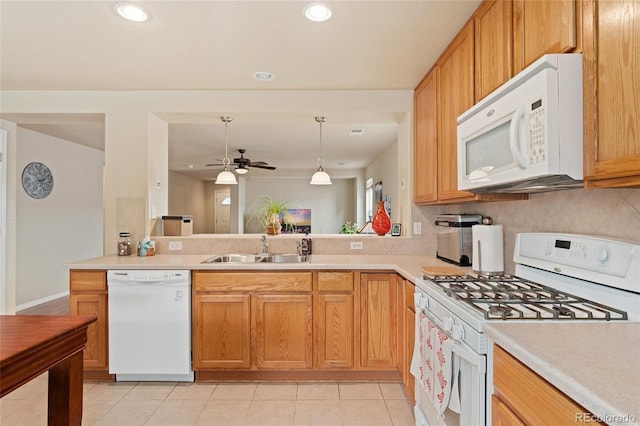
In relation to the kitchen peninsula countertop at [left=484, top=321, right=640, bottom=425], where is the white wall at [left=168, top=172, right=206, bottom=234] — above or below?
above

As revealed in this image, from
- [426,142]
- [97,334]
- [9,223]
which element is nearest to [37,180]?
[9,223]

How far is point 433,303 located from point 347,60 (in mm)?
1712

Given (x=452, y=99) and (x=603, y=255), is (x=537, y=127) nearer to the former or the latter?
(x=603, y=255)

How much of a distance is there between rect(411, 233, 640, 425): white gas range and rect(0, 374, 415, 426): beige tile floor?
50 cm

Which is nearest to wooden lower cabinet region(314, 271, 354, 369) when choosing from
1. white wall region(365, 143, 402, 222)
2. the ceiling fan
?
white wall region(365, 143, 402, 222)

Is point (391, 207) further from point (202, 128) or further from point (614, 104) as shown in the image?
point (614, 104)

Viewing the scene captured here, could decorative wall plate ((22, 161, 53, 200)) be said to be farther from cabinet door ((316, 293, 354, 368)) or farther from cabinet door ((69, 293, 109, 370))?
cabinet door ((316, 293, 354, 368))

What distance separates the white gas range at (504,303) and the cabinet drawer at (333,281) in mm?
752

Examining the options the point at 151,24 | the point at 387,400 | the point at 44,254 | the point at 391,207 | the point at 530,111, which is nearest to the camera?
the point at 530,111

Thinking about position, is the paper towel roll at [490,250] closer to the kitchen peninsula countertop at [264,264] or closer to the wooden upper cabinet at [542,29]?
the kitchen peninsula countertop at [264,264]

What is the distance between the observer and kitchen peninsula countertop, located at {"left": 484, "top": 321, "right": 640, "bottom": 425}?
654mm

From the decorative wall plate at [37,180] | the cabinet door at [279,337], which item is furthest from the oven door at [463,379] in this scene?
the decorative wall plate at [37,180]

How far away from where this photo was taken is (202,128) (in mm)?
4727

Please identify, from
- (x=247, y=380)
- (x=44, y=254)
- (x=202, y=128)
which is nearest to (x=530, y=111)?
(x=247, y=380)
